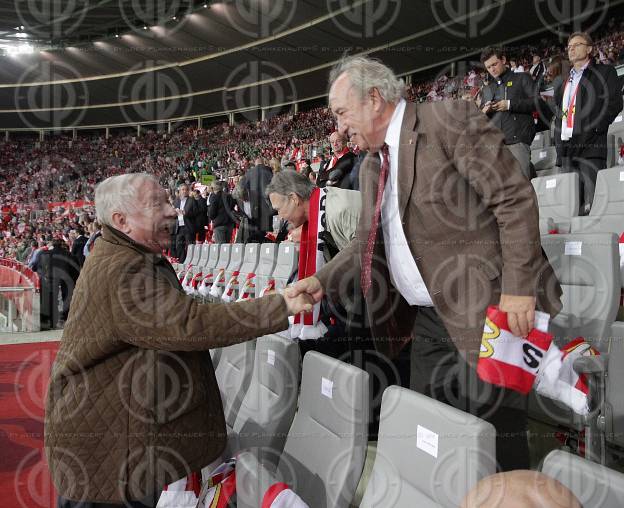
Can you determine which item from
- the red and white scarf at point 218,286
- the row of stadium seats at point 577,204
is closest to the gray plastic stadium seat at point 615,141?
the row of stadium seats at point 577,204

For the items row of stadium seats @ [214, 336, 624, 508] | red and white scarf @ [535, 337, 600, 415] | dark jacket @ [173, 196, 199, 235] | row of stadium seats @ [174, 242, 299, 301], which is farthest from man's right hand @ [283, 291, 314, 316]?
dark jacket @ [173, 196, 199, 235]

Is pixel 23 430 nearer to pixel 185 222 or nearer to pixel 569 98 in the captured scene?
pixel 569 98

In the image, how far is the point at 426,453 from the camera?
1127mm

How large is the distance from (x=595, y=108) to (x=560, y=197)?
76 centimetres

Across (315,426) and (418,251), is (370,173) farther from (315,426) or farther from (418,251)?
(315,426)

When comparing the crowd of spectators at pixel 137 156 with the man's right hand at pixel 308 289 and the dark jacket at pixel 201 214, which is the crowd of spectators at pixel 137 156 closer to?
the dark jacket at pixel 201 214

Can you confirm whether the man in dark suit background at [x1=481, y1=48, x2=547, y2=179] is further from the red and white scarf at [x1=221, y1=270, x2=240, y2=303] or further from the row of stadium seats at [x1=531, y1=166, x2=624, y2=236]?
the red and white scarf at [x1=221, y1=270, x2=240, y2=303]

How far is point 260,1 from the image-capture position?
583 inches

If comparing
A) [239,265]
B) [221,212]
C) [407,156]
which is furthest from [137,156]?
[407,156]

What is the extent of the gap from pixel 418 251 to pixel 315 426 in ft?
1.79

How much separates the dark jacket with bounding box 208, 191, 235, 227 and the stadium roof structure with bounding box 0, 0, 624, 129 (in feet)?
25.4

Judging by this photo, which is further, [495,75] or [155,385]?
[495,75]

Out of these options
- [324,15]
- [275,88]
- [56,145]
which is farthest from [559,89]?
[56,145]

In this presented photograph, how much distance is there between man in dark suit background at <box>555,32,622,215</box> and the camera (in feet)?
12.4
